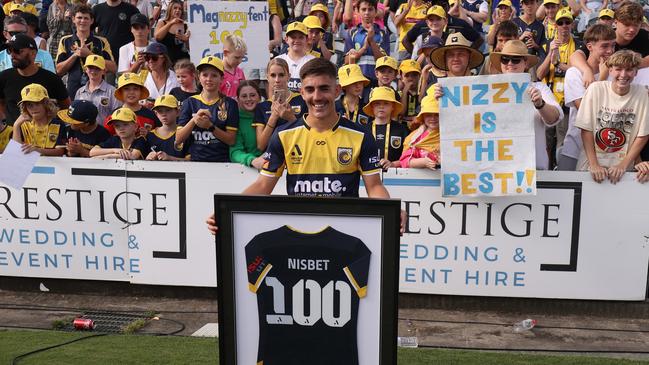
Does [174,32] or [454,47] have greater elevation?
[174,32]

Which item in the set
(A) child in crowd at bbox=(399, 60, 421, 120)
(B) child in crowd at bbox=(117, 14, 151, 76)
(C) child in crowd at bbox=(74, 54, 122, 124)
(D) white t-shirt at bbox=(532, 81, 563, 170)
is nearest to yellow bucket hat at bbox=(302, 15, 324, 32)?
(A) child in crowd at bbox=(399, 60, 421, 120)

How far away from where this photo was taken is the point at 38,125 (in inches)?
311

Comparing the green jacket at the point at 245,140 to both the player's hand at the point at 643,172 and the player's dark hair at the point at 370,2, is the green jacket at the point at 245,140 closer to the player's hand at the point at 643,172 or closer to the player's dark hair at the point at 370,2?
the player's hand at the point at 643,172

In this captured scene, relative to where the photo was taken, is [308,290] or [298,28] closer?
[308,290]

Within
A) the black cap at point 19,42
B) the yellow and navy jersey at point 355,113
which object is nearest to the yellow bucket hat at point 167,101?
the yellow and navy jersey at point 355,113

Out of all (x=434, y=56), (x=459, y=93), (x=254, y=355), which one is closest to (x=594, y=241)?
(x=459, y=93)

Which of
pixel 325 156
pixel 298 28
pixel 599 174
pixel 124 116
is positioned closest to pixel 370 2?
pixel 298 28

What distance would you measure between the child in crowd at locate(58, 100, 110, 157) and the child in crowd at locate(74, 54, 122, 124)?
1031mm

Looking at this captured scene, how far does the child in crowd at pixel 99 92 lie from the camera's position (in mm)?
9016

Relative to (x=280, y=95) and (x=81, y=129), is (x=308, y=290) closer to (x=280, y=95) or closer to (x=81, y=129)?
(x=280, y=95)

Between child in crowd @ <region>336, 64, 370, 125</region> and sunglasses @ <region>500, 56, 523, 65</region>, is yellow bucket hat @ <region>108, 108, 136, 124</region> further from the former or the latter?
sunglasses @ <region>500, 56, 523, 65</region>

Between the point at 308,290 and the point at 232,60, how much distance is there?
19.6 feet

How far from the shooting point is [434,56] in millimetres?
7723

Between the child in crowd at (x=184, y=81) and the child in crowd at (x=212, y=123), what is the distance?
32.5 inches
